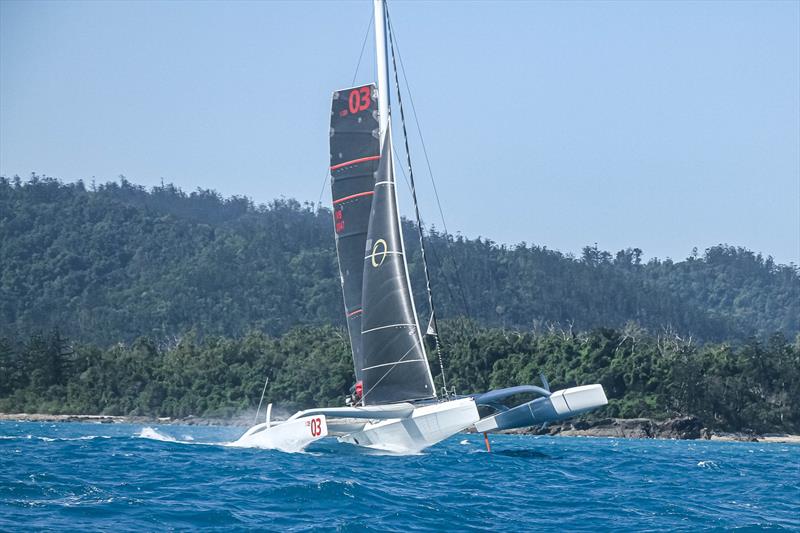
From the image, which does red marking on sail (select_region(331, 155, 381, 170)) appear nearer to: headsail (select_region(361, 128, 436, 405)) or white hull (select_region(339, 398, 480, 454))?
headsail (select_region(361, 128, 436, 405))

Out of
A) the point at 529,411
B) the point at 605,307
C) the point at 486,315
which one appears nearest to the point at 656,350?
the point at 529,411

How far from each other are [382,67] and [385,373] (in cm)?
743

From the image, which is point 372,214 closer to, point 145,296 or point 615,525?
point 615,525

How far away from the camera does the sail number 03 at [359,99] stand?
28891mm

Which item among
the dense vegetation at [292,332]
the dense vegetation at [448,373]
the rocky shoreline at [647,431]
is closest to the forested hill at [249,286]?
the dense vegetation at [292,332]

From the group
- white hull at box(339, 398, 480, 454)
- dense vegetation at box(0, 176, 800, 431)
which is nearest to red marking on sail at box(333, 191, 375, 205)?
white hull at box(339, 398, 480, 454)

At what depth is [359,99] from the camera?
95.3ft

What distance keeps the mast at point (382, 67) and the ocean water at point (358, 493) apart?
26.3ft

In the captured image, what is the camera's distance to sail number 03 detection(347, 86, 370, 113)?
2889 centimetres

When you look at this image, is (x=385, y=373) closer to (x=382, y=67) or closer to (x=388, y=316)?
(x=388, y=316)

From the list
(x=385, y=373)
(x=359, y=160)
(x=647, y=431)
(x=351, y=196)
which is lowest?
(x=647, y=431)

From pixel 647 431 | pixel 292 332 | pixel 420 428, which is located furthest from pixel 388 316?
pixel 292 332

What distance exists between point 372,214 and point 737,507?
11.6 meters

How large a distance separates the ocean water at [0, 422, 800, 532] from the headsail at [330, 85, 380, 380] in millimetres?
4200
